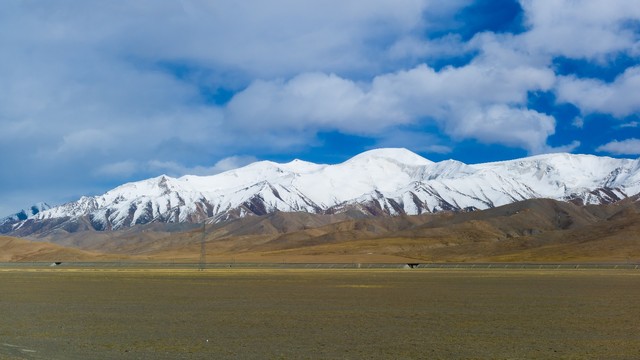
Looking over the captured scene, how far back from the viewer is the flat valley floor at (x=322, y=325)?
2186cm

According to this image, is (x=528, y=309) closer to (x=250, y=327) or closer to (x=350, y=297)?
(x=350, y=297)

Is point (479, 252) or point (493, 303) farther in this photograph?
point (479, 252)

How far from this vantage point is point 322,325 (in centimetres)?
2875

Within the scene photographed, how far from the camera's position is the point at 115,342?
24.0 metres

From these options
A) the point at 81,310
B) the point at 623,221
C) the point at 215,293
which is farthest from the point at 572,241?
the point at 81,310

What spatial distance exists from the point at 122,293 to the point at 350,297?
14.8 meters

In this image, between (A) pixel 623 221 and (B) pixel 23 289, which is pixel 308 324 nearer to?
(B) pixel 23 289

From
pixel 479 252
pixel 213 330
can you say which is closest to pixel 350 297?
pixel 213 330

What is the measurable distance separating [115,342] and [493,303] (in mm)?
22005

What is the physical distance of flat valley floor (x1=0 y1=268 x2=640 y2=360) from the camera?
21859 mm

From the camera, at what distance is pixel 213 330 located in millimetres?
27219

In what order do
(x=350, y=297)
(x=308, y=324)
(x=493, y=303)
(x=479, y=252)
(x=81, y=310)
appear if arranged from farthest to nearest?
(x=479, y=252) → (x=350, y=297) → (x=493, y=303) → (x=81, y=310) → (x=308, y=324)

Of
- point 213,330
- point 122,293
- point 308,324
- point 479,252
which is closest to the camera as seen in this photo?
point 213,330

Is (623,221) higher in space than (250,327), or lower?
higher
